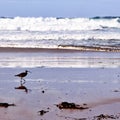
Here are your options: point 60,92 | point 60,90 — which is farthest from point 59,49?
point 60,92

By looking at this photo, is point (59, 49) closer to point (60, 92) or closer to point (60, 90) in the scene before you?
point (60, 90)

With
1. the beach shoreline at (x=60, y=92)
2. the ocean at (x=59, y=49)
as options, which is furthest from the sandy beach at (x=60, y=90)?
the ocean at (x=59, y=49)

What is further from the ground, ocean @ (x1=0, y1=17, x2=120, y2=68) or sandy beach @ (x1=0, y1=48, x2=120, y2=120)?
ocean @ (x1=0, y1=17, x2=120, y2=68)

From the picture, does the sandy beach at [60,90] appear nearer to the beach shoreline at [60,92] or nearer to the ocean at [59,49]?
the beach shoreline at [60,92]

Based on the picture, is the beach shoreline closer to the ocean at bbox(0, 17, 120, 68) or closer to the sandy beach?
the sandy beach

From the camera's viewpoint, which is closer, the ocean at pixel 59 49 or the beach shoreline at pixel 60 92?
the beach shoreline at pixel 60 92

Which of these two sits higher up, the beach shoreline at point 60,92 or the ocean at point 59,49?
A: the ocean at point 59,49

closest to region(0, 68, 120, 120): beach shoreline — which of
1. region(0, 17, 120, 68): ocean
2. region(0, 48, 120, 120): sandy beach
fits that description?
region(0, 48, 120, 120): sandy beach

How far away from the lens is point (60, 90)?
41.9ft

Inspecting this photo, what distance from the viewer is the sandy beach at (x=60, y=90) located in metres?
9.84

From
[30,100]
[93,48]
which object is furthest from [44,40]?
[30,100]

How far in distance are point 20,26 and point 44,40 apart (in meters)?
19.2

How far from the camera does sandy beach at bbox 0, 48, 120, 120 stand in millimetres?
9844

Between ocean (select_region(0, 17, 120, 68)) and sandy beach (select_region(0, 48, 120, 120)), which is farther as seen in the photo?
ocean (select_region(0, 17, 120, 68))
